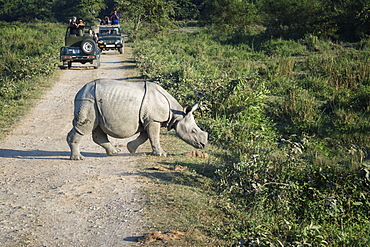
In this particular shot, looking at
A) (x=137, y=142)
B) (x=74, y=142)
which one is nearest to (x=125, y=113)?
(x=137, y=142)

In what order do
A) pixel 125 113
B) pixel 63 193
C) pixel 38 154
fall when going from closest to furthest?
1. pixel 63 193
2. pixel 125 113
3. pixel 38 154

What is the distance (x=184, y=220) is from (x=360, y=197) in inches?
101

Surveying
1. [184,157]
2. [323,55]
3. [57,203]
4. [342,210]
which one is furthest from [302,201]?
[323,55]

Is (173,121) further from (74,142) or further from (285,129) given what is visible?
(285,129)

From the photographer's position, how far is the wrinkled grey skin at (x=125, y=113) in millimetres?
8055

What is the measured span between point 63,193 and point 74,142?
163 cm

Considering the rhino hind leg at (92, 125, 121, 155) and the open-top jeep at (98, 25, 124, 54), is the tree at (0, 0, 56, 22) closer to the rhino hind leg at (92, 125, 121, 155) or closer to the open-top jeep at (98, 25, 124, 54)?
the open-top jeep at (98, 25, 124, 54)

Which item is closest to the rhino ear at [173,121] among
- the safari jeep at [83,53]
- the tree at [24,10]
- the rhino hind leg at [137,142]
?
the rhino hind leg at [137,142]

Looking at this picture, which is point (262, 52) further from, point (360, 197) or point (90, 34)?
point (360, 197)

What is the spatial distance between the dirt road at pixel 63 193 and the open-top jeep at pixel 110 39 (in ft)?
47.5

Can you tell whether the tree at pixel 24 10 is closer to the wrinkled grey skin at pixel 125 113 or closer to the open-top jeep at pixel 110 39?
the open-top jeep at pixel 110 39

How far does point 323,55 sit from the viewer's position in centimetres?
2061

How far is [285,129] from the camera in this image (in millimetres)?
12500

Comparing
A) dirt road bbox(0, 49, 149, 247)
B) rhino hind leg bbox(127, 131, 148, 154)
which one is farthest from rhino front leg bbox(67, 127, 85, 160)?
rhino hind leg bbox(127, 131, 148, 154)
